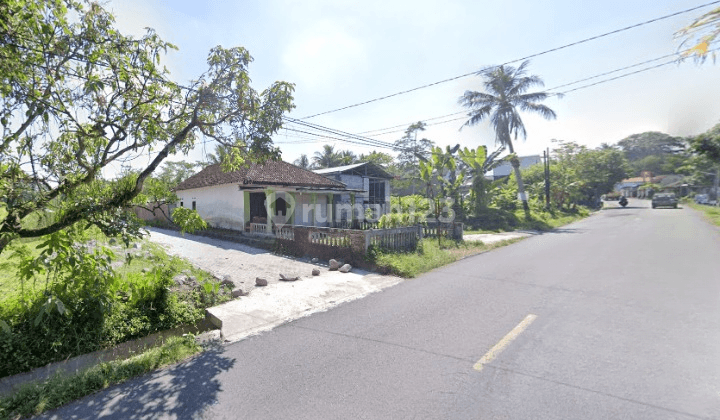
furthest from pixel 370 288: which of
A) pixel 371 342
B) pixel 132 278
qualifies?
pixel 132 278

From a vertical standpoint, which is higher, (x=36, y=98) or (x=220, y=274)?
(x=36, y=98)

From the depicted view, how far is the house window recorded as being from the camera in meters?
25.1

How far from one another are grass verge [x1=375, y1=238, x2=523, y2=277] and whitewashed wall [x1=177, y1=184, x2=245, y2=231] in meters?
9.03

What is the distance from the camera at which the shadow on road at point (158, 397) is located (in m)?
3.15

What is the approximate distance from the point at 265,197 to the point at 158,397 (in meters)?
13.8

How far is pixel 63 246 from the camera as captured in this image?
391cm

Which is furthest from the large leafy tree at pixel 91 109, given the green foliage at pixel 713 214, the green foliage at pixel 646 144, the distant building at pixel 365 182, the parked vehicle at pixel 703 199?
the green foliage at pixel 646 144

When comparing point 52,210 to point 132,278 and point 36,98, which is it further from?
point 132,278

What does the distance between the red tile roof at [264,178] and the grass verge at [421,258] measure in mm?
7635

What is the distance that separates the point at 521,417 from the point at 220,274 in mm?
7441

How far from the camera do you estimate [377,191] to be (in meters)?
25.6

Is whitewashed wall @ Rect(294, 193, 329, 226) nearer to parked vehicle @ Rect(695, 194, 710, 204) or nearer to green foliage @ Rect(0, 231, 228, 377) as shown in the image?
green foliage @ Rect(0, 231, 228, 377)

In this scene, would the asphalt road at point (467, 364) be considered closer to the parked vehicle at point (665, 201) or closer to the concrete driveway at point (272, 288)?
the concrete driveway at point (272, 288)

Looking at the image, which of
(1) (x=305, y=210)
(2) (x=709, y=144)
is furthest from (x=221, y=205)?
(2) (x=709, y=144)
